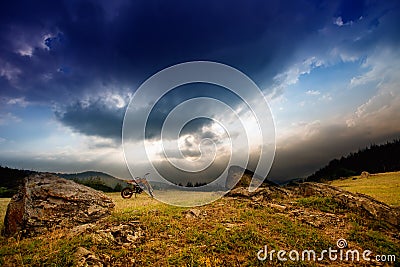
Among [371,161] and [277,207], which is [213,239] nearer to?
[277,207]

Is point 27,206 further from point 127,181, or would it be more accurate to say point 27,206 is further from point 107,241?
point 127,181

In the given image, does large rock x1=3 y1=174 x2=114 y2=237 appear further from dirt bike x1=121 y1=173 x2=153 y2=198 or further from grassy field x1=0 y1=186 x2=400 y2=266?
dirt bike x1=121 y1=173 x2=153 y2=198

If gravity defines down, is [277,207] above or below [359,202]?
below

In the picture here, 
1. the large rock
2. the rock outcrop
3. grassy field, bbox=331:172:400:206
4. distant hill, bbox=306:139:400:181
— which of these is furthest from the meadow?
distant hill, bbox=306:139:400:181

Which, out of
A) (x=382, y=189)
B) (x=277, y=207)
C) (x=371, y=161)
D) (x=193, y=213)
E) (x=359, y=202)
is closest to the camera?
(x=359, y=202)

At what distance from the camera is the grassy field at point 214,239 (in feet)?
28.3

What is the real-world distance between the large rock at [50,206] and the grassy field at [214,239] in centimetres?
105

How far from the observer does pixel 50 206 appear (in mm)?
13336

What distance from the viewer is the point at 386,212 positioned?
13.0 meters

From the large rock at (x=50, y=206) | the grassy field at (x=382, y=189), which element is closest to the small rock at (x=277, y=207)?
the grassy field at (x=382, y=189)

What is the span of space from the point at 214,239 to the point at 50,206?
9.76m

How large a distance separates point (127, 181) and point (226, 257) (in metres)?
Answer: 19.1

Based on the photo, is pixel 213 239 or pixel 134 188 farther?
pixel 134 188

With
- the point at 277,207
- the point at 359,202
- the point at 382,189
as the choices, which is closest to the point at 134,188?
the point at 277,207
